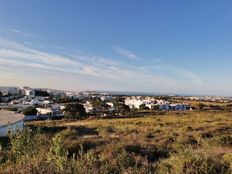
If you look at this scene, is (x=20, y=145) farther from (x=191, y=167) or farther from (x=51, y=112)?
(x=51, y=112)

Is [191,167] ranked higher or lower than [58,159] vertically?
lower

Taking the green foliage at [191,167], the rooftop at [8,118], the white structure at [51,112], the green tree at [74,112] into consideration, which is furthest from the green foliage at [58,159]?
the white structure at [51,112]


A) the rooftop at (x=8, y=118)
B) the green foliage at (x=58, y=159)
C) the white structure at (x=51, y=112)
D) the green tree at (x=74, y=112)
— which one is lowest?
the white structure at (x=51, y=112)

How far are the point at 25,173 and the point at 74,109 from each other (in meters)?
56.8

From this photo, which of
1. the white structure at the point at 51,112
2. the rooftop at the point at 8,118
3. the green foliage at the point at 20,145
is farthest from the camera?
the white structure at the point at 51,112

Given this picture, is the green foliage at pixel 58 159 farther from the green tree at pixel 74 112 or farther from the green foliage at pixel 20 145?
the green tree at pixel 74 112

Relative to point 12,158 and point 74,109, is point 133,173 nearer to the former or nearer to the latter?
point 12,158

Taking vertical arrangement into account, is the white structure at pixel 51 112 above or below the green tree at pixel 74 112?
below

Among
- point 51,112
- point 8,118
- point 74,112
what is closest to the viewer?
point 8,118

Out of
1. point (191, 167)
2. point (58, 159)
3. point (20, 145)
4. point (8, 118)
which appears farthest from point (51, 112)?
point (58, 159)

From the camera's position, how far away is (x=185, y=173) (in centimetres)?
657

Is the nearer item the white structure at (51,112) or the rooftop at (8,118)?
the rooftop at (8,118)

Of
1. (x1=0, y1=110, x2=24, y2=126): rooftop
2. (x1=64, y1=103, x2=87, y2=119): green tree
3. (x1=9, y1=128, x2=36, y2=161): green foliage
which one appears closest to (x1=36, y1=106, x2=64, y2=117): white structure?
(x1=64, y1=103, x2=87, y2=119): green tree

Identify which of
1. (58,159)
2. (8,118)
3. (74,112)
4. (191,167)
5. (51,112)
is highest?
(58,159)
